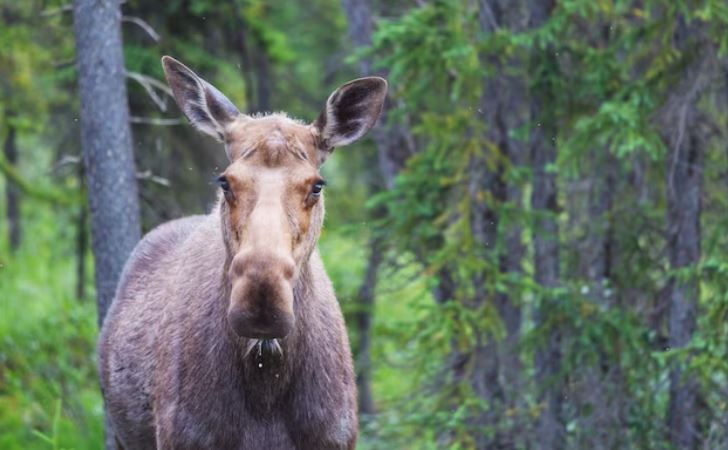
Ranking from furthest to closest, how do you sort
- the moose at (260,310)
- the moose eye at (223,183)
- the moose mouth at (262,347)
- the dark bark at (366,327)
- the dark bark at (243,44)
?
the dark bark at (243,44), the dark bark at (366,327), the moose mouth at (262,347), the moose eye at (223,183), the moose at (260,310)

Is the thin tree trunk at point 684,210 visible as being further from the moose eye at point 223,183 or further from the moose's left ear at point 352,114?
the moose eye at point 223,183

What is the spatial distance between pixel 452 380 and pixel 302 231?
5529 millimetres

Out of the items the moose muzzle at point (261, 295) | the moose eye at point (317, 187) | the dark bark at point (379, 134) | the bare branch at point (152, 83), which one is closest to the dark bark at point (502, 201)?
the dark bark at point (379, 134)

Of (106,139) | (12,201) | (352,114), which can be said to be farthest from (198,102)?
(12,201)

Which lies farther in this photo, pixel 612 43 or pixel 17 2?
pixel 17 2

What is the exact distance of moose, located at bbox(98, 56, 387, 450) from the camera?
527 cm

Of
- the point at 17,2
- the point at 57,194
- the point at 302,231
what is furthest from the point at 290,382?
the point at 17,2

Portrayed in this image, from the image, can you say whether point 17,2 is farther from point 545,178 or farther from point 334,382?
point 334,382

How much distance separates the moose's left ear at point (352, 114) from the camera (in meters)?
6.24

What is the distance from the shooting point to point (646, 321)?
10.5 meters

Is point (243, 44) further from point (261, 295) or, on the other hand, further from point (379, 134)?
point (261, 295)

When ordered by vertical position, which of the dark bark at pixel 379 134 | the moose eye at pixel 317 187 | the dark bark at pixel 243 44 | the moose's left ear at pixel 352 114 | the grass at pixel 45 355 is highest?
the dark bark at pixel 243 44

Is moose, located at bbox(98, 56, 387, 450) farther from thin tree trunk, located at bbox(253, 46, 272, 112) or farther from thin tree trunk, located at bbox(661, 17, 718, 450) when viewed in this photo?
thin tree trunk, located at bbox(253, 46, 272, 112)

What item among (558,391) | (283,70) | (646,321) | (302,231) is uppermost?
(283,70)
